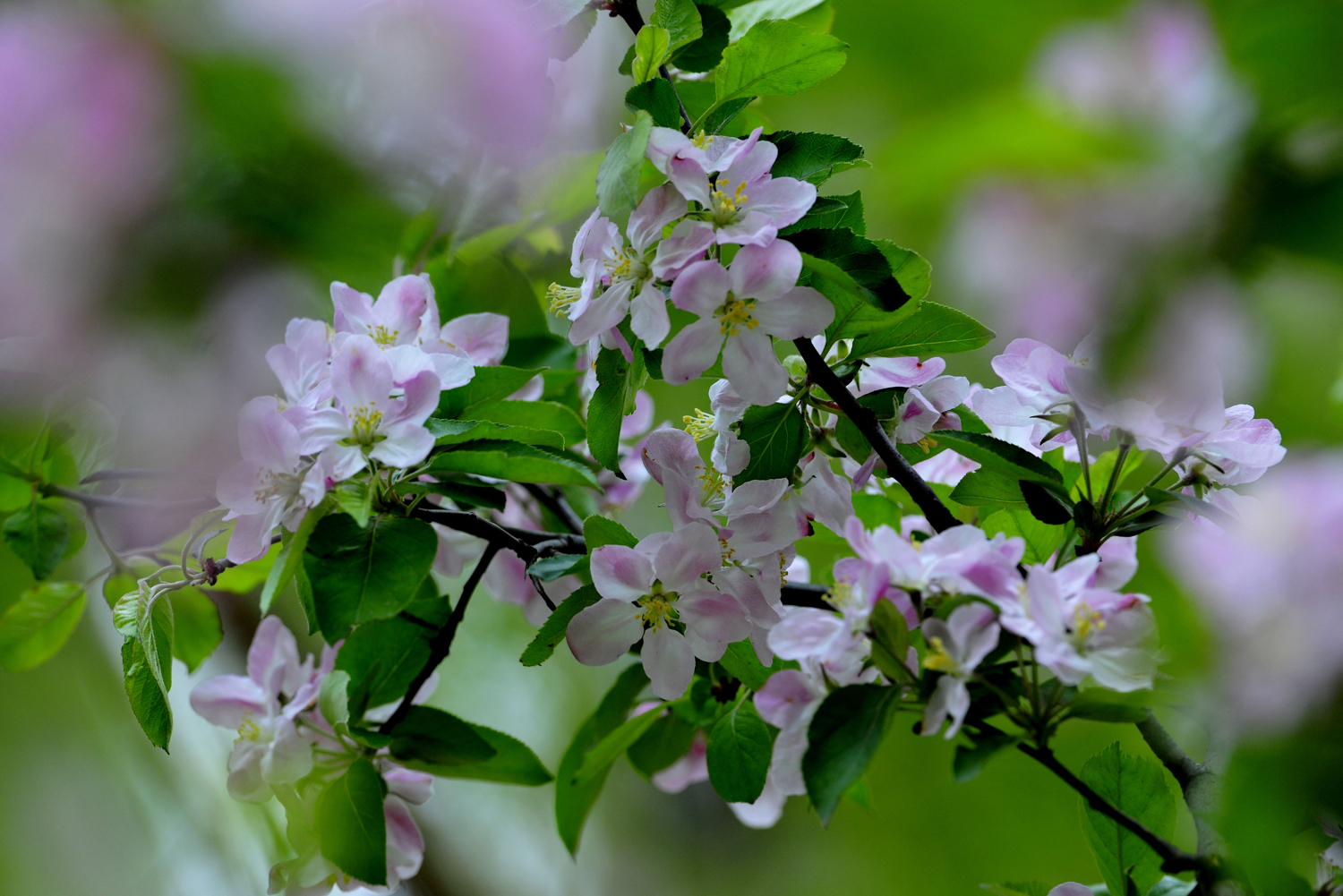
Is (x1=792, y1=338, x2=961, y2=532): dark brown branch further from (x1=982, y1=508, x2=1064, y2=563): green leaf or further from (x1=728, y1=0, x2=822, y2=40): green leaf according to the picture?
(x1=728, y1=0, x2=822, y2=40): green leaf

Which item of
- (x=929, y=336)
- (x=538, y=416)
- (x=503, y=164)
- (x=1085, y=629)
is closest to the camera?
(x=503, y=164)

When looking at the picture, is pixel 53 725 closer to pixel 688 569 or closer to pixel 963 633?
pixel 688 569

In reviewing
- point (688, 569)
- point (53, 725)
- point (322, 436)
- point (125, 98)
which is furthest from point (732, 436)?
point (53, 725)

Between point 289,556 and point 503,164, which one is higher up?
point 503,164

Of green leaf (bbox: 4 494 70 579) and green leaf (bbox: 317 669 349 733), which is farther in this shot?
green leaf (bbox: 4 494 70 579)

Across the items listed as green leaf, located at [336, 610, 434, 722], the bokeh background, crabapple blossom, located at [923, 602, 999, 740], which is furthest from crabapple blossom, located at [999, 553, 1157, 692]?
green leaf, located at [336, 610, 434, 722]

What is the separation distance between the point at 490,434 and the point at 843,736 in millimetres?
216

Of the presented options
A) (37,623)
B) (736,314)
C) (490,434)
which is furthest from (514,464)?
(37,623)

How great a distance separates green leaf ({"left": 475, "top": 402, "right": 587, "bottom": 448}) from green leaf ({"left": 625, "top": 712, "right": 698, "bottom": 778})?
0.18m

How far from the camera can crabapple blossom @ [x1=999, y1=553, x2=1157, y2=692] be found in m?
0.31

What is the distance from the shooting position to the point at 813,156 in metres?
0.39

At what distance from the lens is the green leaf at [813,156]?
0.39 m

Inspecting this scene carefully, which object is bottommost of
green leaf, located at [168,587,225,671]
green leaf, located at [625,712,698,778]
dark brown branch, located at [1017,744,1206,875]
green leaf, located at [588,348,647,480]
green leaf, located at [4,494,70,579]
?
green leaf, located at [625,712,698,778]

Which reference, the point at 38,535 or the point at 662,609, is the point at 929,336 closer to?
the point at 662,609
